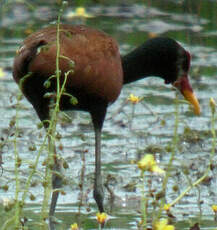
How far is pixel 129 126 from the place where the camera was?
8406mm

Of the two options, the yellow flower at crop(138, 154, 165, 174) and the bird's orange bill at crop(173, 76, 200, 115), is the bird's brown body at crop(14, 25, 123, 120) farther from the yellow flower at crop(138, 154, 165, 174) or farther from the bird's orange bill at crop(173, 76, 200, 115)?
the yellow flower at crop(138, 154, 165, 174)

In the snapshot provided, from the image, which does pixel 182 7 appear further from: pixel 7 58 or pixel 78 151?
pixel 78 151

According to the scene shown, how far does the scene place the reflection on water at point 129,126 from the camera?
20.9 feet

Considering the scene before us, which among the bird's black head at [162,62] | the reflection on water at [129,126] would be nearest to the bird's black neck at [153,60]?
the bird's black head at [162,62]

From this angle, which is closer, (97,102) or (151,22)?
(97,102)

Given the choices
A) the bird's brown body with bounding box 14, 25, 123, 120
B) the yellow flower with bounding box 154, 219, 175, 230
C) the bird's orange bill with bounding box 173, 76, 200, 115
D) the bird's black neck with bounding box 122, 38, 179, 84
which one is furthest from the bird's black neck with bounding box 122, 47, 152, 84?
the yellow flower with bounding box 154, 219, 175, 230

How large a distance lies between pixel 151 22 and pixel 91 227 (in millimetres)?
5991

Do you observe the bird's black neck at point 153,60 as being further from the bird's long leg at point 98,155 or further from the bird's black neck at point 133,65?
the bird's long leg at point 98,155

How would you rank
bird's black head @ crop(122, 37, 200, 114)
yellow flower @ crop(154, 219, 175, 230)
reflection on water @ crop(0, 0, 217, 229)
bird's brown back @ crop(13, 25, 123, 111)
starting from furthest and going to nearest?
1. bird's black head @ crop(122, 37, 200, 114)
2. reflection on water @ crop(0, 0, 217, 229)
3. bird's brown back @ crop(13, 25, 123, 111)
4. yellow flower @ crop(154, 219, 175, 230)

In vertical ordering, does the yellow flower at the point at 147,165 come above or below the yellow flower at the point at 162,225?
above

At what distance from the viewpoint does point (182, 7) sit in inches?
485

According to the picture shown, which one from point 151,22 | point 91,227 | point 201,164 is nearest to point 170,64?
point 201,164

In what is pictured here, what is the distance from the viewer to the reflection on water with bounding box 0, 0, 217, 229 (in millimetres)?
6383

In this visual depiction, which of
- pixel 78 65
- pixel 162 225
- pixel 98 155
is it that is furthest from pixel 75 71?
pixel 162 225
